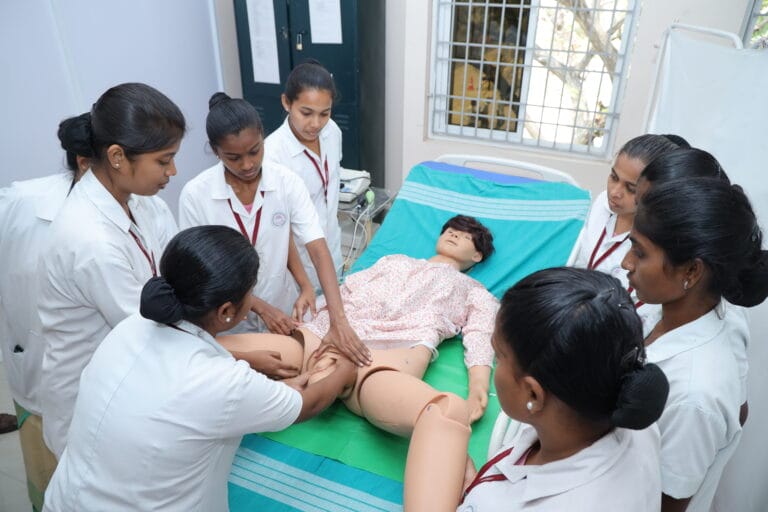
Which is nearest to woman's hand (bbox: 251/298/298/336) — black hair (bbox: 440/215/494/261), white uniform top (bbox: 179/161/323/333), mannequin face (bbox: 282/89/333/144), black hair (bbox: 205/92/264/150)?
white uniform top (bbox: 179/161/323/333)

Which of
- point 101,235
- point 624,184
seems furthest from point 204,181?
point 624,184

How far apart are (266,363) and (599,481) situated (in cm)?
99

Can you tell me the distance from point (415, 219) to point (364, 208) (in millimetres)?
503

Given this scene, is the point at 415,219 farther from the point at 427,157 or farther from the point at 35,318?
the point at 35,318

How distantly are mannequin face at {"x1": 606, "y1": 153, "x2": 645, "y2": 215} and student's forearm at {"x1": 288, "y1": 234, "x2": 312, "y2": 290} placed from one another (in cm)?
119

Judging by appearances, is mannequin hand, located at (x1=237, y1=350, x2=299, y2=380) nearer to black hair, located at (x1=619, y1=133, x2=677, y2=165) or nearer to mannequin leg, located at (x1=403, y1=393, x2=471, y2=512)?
mannequin leg, located at (x1=403, y1=393, x2=471, y2=512)

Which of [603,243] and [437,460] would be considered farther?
[603,243]

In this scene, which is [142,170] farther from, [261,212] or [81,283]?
[261,212]

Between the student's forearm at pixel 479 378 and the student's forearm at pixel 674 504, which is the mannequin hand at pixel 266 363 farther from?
the student's forearm at pixel 674 504

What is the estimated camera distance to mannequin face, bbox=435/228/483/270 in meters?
2.42

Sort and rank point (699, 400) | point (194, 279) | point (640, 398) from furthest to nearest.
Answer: point (194, 279), point (699, 400), point (640, 398)

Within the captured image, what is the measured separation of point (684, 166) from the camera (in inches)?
52.7

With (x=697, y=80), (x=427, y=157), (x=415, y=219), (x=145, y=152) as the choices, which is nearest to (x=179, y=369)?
(x=145, y=152)

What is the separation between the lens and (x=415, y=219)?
9.12 feet
